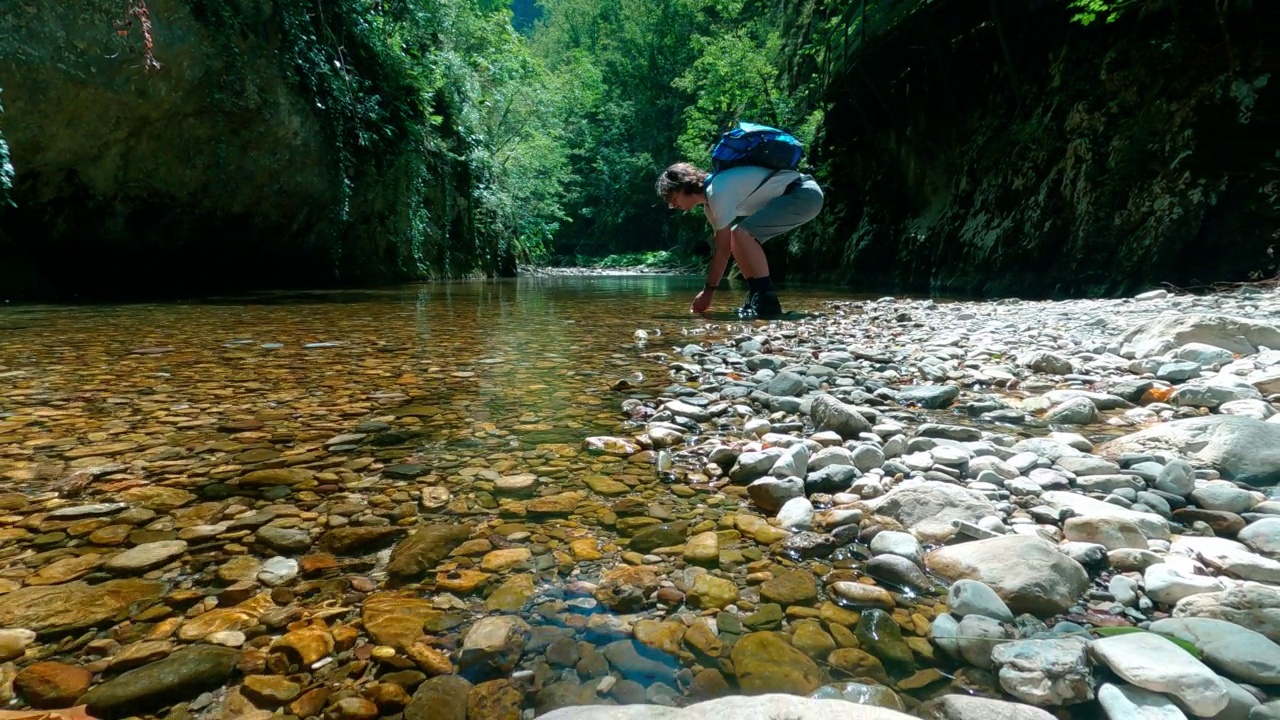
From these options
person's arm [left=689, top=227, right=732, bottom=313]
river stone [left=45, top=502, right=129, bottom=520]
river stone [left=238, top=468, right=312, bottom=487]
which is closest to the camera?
river stone [left=45, top=502, right=129, bottom=520]

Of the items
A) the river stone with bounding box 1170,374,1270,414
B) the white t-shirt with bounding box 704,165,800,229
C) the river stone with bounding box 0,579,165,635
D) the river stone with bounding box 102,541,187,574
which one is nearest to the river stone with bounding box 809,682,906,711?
the river stone with bounding box 0,579,165,635

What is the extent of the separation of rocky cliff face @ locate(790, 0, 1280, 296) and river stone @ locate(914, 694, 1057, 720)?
24.9ft

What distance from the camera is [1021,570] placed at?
1102 millimetres

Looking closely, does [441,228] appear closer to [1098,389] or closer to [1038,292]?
[1038,292]

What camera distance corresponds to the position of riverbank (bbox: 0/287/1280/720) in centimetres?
88

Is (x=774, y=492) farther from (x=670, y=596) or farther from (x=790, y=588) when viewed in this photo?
(x=670, y=596)

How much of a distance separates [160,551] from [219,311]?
613 centimetres

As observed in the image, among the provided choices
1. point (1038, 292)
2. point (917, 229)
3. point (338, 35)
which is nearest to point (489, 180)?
point (338, 35)

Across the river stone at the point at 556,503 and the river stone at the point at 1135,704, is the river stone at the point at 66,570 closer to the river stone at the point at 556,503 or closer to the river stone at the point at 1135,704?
the river stone at the point at 556,503

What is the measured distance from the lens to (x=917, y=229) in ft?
39.4

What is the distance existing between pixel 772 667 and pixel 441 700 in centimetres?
49

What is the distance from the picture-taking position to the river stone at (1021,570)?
106cm

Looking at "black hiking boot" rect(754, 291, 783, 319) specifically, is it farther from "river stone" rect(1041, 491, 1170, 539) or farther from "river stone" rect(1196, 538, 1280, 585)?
"river stone" rect(1196, 538, 1280, 585)

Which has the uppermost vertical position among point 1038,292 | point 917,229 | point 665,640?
point 917,229
